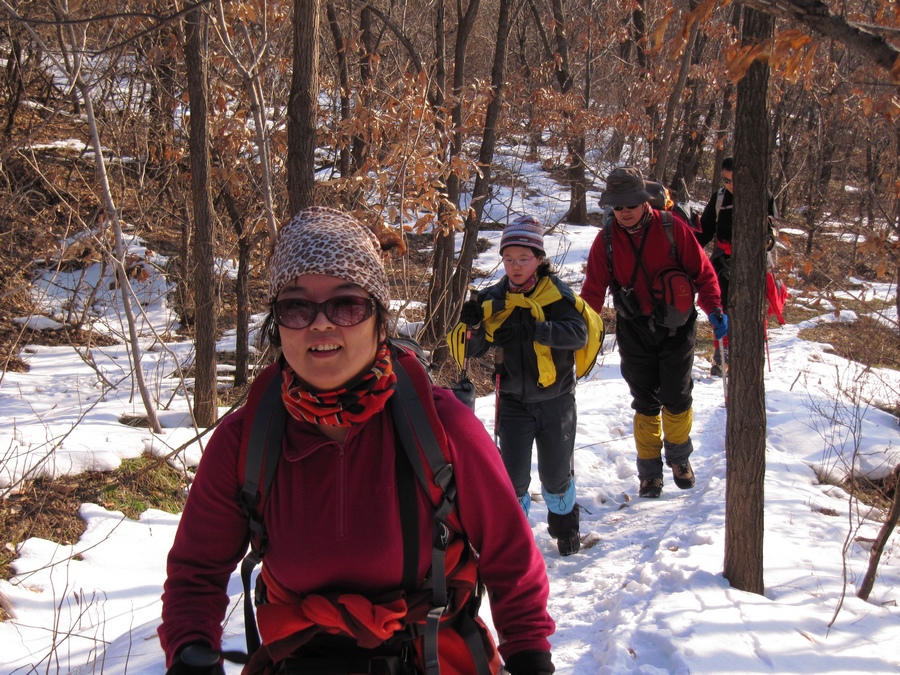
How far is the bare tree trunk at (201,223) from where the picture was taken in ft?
20.2

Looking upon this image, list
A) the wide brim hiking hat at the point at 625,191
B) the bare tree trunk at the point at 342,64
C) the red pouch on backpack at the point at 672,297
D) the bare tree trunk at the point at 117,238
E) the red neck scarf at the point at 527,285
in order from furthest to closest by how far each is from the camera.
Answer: the bare tree trunk at the point at 342,64 < the bare tree trunk at the point at 117,238 < the red pouch on backpack at the point at 672,297 < the wide brim hiking hat at the point at 625,191 < the red neck scarf at the point at 527,285

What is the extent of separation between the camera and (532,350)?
3883 mm

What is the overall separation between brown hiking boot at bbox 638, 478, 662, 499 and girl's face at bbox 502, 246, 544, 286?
220cm

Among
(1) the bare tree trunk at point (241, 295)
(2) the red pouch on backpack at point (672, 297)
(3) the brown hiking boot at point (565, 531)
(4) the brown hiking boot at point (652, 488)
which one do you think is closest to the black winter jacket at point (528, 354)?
(3) the brown hiking boot at point (565, 531)

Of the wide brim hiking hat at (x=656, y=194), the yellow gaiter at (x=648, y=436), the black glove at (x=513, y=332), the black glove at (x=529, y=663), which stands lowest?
the yellow gaiter at (x=648, y=436)

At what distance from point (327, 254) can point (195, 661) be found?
105 centimetres

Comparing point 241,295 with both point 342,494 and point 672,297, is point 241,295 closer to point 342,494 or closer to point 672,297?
point 672,297

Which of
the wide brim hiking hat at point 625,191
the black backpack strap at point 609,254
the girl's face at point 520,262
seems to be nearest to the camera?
the girl's face at point 520,262

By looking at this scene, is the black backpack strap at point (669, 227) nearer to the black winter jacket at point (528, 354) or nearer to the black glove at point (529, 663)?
the black winter jacket at point (528, 354)

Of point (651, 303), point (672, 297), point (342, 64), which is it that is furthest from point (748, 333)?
point (342, 64)

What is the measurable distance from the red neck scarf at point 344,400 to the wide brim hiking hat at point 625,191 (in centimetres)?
312

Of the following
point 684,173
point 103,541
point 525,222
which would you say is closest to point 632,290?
point 525,222

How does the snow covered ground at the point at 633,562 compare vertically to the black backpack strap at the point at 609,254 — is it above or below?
below

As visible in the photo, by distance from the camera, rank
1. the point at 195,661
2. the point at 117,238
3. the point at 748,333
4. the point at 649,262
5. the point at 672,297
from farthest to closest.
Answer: the point at 117,238
the point at 649,262
the point at 672,297
the point at 748,333
the point at 195,661
